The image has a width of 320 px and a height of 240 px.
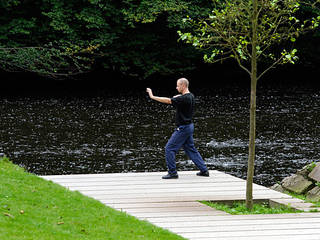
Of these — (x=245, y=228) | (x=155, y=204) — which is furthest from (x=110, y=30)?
(x=245, y=228)

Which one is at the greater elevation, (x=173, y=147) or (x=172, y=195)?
(x=173, y=147)

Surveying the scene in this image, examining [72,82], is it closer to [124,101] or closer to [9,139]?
[124,101]

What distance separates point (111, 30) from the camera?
37875 millimetres

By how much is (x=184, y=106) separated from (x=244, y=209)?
262 cm

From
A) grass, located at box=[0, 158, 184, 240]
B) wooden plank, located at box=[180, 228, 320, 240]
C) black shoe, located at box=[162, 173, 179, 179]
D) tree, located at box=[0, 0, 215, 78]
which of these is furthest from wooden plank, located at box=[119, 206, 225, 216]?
tree, located at box=[0, 0, 215, 78]

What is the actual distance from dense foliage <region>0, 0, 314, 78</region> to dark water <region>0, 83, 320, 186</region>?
5.15 metres

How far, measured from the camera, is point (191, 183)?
11.4 meters

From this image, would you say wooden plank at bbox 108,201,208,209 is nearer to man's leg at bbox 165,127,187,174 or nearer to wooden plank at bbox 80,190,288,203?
wooden plank at bbox 80,190,288,203

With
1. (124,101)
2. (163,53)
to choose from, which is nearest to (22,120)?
(124,101)

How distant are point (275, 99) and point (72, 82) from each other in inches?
491

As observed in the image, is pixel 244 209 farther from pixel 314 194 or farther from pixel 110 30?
pixel 110 30

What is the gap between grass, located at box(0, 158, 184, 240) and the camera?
703cm

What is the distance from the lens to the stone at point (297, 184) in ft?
39.1

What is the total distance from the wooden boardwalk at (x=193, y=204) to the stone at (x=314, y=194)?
858 mm
